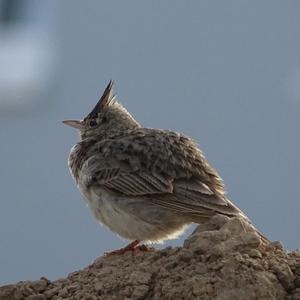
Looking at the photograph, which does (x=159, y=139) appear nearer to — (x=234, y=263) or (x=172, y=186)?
(x=172, y=186)

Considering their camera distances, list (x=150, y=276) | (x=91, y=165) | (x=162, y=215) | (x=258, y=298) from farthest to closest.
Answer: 1. (x=91, y=165)
2. (x=162, y=215)
3. (x=150, y=276)
4. (x=258, y=298)

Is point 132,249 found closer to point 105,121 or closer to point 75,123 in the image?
point 105,121

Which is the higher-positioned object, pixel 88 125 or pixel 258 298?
pixel 88 125

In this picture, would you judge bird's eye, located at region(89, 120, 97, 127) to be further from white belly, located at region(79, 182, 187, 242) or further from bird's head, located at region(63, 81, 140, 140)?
white belly, located at region(79, 182, 187, 242)

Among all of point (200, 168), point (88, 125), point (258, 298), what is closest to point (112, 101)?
point (88, 125)

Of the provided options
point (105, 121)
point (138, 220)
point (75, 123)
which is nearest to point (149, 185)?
point (138, 220)

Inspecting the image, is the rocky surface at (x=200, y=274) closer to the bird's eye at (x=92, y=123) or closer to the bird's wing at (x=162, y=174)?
the bird's wing at (x=162, y=174)

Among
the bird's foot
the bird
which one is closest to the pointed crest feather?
the bird

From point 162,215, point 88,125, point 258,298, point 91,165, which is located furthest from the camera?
point 88,125
